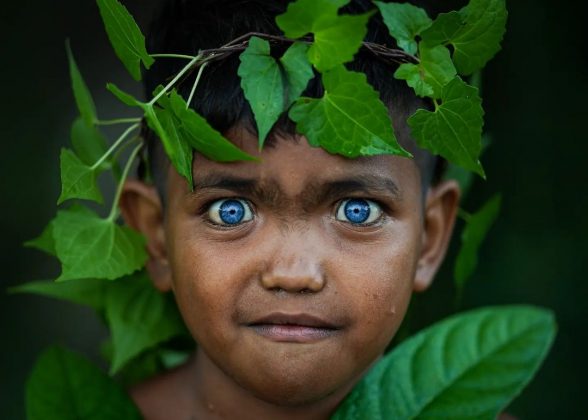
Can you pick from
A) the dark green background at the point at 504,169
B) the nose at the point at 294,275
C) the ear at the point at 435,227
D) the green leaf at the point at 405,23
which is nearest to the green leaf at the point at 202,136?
the nose at the point at 294,275

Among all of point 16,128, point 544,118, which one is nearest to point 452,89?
point 544,118

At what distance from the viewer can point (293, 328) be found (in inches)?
56.7

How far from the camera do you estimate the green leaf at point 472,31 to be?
1401 mm

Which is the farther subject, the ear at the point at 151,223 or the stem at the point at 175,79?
the ear at the point at 151,223

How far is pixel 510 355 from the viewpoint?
1.57 meters

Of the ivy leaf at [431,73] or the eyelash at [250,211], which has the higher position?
the ivy leaf at [431,73]

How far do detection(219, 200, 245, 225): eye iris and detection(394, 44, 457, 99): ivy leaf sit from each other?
296 millimetres

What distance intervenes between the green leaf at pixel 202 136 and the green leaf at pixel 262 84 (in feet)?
0.16

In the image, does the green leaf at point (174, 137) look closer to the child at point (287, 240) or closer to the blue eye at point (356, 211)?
the child at point (287, 240)

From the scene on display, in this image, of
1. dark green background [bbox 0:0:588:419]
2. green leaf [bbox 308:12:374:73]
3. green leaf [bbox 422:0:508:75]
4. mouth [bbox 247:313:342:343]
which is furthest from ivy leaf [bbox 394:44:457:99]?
dark green background [bbox 0:0:588:419]

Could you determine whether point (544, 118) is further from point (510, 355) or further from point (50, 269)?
point (50, 269)

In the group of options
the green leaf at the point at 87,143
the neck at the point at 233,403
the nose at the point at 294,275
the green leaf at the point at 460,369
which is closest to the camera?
the nose at the point at 294,275

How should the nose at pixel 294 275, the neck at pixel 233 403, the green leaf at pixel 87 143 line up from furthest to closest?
the green leaf at pixel 87 143, the neck at pixel 233 403, the nose at pixel 294 275

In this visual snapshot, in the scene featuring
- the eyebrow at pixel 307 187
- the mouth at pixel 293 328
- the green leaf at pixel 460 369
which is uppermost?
the eyebrow at pixel 307 187
